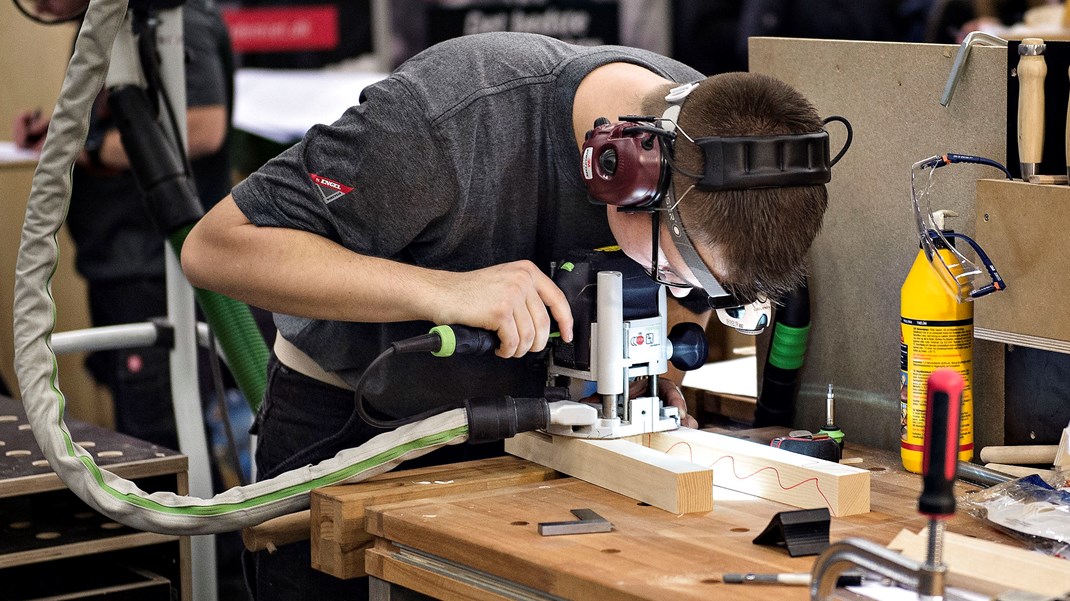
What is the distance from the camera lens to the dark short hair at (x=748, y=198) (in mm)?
1362

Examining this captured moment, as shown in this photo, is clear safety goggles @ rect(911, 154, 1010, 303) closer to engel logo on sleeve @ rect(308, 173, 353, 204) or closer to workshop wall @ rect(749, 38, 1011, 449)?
workshop wall @ rect(749, 38, 1011, 449)

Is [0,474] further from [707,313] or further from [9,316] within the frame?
[9,316]

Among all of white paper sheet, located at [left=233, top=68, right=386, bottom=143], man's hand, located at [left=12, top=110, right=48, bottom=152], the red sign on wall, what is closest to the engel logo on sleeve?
man's hand, located at [left=12, top=110, right=48, bottom=152]

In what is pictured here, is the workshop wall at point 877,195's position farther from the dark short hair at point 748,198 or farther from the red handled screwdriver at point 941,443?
the red handled screwdriver at point 941,443

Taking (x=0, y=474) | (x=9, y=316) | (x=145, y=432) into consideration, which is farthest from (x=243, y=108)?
(x=0, y=474)

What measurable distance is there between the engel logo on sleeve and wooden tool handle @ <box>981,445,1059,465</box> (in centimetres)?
86

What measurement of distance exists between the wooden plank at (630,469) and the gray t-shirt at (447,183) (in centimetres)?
→ 14

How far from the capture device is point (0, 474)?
173cm

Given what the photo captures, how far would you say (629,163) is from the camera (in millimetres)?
1380

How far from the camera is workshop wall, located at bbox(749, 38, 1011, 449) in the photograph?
161 cm

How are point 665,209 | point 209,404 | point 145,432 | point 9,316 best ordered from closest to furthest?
point 665,209, point 145,432, point 209,404, point 9,316

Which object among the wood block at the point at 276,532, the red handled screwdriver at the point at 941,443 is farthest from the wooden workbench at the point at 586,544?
the red handled screwdriver at the point at 941,443

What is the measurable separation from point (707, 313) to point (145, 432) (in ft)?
7.76

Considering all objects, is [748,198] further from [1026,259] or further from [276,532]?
[276,532]
